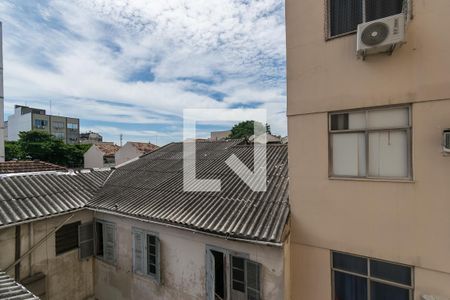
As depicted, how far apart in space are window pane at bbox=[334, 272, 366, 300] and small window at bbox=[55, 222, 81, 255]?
333 inches

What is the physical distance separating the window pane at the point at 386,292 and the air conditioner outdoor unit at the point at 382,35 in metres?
4.64

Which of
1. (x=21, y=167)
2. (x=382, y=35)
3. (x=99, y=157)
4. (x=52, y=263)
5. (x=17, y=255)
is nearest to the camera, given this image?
(x=382, y=35)

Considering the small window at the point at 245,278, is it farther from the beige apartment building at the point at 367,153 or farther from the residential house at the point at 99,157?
the residential house at the point at 99,157

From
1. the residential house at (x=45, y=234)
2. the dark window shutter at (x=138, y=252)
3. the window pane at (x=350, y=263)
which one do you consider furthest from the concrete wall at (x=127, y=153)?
the window pane at (x=350, y=263)

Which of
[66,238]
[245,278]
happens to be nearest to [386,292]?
[245,278]

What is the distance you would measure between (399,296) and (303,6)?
646 centimetres

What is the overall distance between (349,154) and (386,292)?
2.85m

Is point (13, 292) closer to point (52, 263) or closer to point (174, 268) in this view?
point (174, 268)

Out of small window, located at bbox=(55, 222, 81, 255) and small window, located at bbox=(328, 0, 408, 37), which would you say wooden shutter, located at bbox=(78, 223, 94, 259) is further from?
small window, located at bbox=(328, 0, 408, 37)

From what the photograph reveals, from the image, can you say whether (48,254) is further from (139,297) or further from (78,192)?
(139,297)

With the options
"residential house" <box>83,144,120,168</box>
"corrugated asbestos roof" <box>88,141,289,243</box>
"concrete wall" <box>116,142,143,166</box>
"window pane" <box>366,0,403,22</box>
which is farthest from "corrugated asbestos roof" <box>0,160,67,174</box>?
"residential house" <box>83,144,120,168</box>

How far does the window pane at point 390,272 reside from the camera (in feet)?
15.6

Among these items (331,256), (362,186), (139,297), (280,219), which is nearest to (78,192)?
(139,297)

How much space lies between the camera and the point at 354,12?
202 inches
